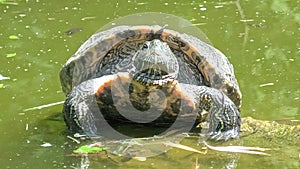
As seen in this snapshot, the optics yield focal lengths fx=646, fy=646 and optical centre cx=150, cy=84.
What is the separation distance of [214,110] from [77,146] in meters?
0.65

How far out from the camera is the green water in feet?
8.35

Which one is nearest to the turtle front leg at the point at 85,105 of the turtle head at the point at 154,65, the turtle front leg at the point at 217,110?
the turtle head at the point at 154,65

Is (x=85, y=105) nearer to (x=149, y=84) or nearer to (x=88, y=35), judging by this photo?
(x=149, y=84)

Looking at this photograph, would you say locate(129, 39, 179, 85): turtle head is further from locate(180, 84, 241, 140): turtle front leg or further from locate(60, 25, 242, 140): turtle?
locate(180, 84, 241, 140): turtle front leg

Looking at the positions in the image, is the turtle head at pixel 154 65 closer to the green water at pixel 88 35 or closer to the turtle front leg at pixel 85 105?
the turtle front leg at pixel 85 105

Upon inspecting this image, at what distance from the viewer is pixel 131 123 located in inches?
121

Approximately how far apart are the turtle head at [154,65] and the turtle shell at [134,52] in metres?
0.33

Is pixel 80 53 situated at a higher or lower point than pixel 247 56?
higher

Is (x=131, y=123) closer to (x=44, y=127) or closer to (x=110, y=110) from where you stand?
(x=110, y=110)

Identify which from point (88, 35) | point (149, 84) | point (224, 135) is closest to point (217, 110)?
point (224, 135)

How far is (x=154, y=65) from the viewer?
2.64 meters

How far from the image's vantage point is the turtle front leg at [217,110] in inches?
113

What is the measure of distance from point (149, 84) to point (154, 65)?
0.10m

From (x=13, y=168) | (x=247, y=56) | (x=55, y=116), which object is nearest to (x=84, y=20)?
(x=247, y=56)
